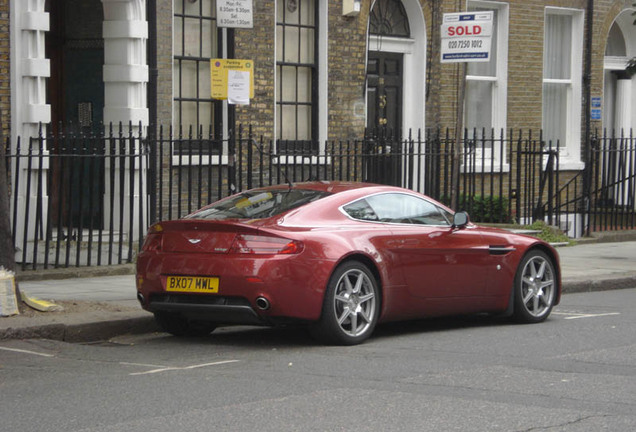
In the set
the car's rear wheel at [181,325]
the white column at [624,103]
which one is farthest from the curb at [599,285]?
the white column at [624,103]

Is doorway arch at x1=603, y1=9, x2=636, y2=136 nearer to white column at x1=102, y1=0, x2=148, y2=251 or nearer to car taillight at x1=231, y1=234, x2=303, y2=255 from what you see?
white column at x1=102, y1=0, x2=148, y2=251

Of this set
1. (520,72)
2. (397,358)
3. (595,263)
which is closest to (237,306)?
(397,358)

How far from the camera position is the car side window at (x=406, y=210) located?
1010 centimetres

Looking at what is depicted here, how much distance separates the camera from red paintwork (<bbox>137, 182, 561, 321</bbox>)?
29.5 ft

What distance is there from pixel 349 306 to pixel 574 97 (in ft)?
47.8

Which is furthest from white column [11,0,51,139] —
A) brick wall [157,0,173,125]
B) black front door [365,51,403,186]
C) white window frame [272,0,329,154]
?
black front door [365,51,403,186]

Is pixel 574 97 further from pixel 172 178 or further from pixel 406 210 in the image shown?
pixel 406 210

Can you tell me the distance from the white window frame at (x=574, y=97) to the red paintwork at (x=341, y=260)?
12.0 metres

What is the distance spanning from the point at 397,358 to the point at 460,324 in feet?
7.94

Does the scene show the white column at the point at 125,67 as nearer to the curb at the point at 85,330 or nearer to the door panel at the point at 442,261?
the curb at the point at 85,330

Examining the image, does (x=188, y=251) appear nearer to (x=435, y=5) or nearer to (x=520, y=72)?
(x=435, y=5)

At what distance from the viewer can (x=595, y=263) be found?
53.7 ft

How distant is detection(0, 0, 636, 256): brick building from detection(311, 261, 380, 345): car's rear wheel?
15.3 ft

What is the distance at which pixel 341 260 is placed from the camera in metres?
9.25
